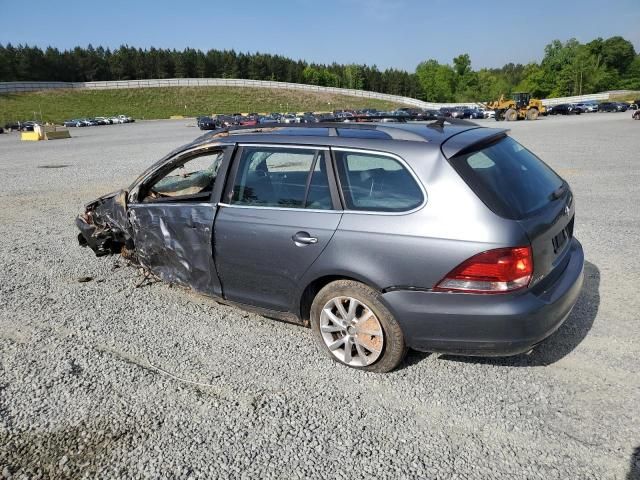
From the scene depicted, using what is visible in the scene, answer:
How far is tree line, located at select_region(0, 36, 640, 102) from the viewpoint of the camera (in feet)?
321

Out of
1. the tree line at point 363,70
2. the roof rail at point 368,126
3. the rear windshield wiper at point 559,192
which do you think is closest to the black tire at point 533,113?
the roof rail at point 368,126

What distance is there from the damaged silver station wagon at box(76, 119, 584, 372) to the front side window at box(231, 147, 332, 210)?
1 cm

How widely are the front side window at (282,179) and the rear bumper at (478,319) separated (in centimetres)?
92

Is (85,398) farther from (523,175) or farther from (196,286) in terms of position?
(523,175)

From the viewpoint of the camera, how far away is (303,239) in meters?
3.34

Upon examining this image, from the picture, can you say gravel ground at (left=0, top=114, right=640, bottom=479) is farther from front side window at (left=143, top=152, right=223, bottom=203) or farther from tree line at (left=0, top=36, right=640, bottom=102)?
tree line at (left=0, top=36, right=640, bottom=102)

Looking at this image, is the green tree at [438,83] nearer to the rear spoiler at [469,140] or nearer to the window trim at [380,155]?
the rear spoiler at [469,140]

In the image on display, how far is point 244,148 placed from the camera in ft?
12.7

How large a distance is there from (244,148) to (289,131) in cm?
39

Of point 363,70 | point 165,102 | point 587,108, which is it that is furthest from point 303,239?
point 363,70

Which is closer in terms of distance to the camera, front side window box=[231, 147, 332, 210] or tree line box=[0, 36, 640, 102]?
front side window box=[231, 147, 332, 210]

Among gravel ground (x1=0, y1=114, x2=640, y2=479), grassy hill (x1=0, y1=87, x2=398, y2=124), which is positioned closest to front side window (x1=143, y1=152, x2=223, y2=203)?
gravel ground (x1=0, y1=114, x2=640, y2=479)

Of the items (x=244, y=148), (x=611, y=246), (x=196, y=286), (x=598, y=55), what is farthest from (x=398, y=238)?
(x=598, y=55)

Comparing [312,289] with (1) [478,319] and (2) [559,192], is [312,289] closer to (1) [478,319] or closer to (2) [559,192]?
(1) [478,319]
